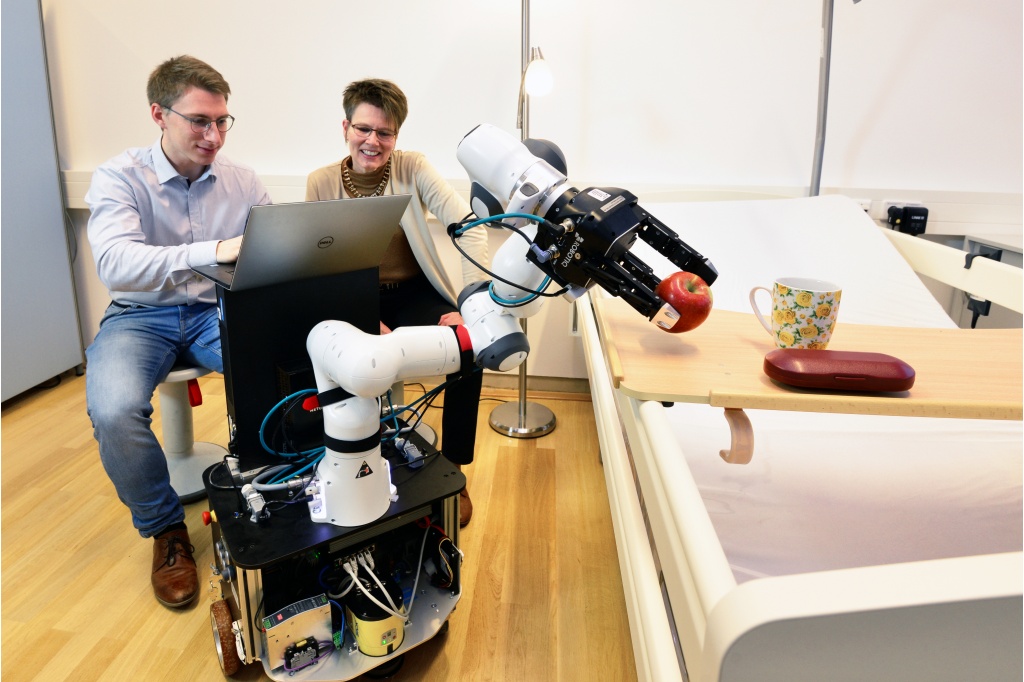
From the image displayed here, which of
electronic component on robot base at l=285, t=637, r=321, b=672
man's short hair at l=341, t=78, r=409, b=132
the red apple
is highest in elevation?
man's short hair at l=341, t=78, r=409, b=132

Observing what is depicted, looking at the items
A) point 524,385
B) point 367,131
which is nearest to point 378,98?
point 367,131

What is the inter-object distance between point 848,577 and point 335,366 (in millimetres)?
742

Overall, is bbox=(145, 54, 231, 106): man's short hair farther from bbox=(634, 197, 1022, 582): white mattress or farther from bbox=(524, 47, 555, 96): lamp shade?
bbox=(634, 197, 1022, 582): white mattress

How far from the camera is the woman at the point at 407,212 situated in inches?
63.6

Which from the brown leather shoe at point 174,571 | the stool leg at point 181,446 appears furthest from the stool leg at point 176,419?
the brown leather shoe at point 174,571

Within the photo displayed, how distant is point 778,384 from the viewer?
0.67m

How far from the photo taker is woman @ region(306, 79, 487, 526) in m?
1.61

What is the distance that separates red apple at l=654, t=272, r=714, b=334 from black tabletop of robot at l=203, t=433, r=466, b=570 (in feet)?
1.93

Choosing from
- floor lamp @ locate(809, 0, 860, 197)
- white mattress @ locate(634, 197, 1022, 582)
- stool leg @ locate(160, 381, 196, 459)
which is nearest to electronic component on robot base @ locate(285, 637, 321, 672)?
white mattress @ locate(634, 197, 1022, 582)

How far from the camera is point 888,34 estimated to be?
6.73 feet

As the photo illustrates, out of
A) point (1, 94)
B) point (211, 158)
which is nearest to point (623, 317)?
point (211, 158)

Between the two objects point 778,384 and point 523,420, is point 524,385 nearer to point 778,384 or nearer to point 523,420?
point 523,420

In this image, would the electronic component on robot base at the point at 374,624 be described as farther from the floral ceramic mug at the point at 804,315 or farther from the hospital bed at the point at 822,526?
the floral ceramic mug at the point at 804,315

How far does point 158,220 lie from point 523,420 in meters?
1.24
